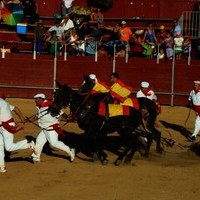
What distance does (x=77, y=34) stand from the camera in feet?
73.9

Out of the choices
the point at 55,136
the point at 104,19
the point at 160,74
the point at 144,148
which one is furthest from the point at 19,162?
the point at 104,19

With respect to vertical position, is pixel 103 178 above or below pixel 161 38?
below

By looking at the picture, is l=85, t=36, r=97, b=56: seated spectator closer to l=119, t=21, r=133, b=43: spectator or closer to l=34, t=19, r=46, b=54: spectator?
l=119, t=21, r=133, b=43: spectator

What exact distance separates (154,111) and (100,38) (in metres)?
9.11

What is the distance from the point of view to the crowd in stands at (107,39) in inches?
848

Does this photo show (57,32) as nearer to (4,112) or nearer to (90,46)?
(90,46)

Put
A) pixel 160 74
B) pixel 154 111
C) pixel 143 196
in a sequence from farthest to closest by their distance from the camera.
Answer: pixel 160 74 → pixel 154 111 → pixel 143 196

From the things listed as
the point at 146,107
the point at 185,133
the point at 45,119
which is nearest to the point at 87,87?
the point at 45,119

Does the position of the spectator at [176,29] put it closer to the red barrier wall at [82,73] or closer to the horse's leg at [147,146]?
the red barrier wall at [82,73]

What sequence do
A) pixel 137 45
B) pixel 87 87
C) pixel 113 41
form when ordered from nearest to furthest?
pixel 87 87
pixel 113 41
pixel 137 45

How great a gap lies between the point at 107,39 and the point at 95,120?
35.7 ft

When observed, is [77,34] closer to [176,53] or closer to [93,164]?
[176,53]

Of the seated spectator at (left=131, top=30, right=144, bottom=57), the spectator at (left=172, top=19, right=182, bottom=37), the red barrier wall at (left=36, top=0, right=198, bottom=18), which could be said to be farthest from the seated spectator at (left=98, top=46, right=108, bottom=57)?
the red barrier wall at (left=36, top=0, right=198, bottom=18)

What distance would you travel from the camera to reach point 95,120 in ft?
40.9
